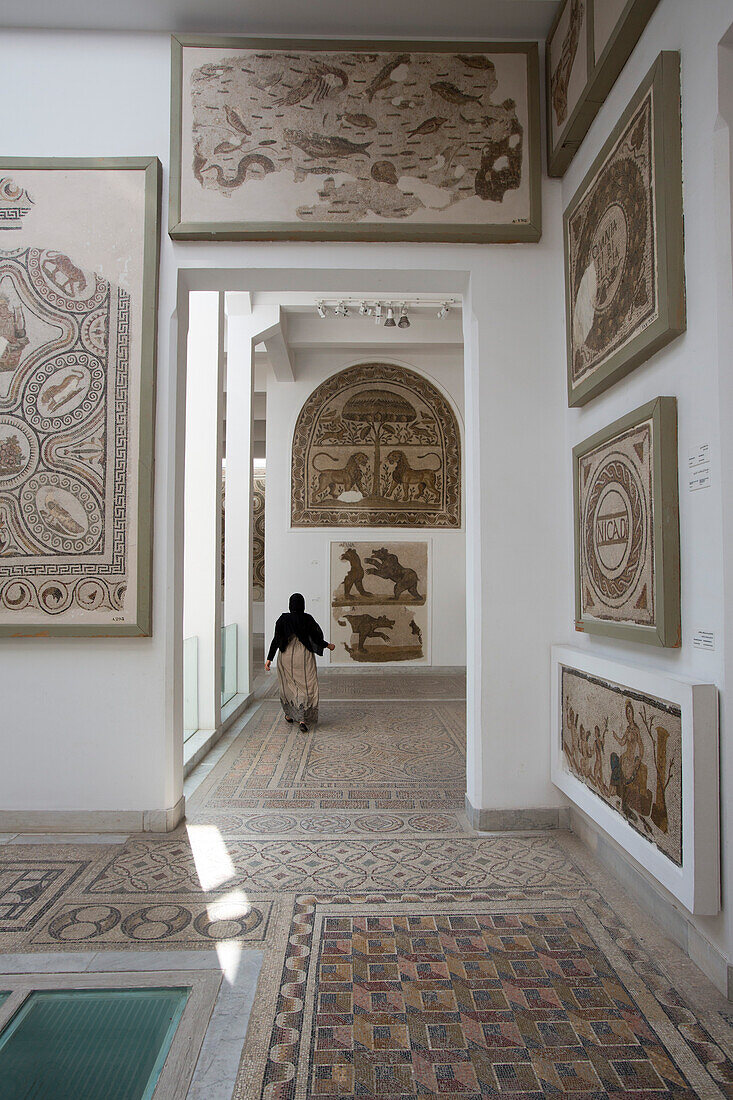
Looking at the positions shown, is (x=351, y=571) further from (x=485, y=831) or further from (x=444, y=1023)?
(x=444, y=1023)

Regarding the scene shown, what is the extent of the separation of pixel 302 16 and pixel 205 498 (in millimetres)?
4137

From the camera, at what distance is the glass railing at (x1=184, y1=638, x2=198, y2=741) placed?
6559 millimetres

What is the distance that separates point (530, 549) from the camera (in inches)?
176

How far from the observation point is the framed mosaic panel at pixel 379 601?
1155 centimetres

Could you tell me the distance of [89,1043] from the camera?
7.89 feet

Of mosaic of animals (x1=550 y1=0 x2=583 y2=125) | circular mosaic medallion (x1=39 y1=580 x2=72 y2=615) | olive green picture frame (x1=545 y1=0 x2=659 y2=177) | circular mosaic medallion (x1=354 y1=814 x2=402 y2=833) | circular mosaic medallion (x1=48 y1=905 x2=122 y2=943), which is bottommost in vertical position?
circular mosaic medallion (x1=48 y1=905 x2=122 y2=943)

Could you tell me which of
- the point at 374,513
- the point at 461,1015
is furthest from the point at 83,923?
the point at 374,513

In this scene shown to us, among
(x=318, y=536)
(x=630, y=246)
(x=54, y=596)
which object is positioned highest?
(x=630, y=246)

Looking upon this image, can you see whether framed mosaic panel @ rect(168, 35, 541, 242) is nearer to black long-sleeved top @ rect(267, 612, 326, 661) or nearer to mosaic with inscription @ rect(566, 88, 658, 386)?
mosaic with inscription @ rect(566, 88, 658, 386)

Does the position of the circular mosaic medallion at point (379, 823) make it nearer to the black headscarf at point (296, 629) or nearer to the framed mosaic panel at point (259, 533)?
the black headscarf at point (296, 629)

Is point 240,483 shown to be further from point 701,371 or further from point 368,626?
point 701,371

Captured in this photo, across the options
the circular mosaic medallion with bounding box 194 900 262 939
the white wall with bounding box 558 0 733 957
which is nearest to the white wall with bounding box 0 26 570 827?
the circular mosaic medallion with bounding box 194 900 262 939

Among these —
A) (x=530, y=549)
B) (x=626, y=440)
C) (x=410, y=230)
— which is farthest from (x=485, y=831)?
(x=410, y=230)

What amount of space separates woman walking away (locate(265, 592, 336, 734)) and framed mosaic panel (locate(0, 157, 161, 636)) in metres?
3.15
